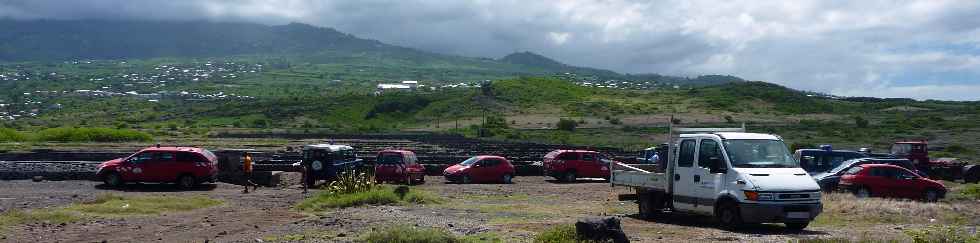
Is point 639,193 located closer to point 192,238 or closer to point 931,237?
point 931,237

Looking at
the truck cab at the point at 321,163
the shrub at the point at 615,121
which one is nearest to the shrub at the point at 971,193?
the truck cab at the point at 321,163

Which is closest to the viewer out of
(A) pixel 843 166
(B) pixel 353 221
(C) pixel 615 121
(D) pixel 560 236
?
(D) pixel 560 236

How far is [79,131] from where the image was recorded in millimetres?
81750

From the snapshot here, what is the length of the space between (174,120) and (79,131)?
47.4m

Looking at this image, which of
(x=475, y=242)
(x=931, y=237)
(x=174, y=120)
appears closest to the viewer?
(x=931, y=237)

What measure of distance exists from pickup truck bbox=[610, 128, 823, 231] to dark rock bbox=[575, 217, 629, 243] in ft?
12.5

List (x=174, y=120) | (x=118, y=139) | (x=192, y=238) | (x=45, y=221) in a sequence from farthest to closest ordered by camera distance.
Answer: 1. (x=174, y=120)
2. (x=118, y=139)
3. (x=45, y=221)
4. (x=192, y=238)

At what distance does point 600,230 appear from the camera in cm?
1245

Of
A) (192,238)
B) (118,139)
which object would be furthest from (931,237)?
(118,139)

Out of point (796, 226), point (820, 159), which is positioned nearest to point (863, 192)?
point (820, 159)

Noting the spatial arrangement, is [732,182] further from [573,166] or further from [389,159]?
[573,166]

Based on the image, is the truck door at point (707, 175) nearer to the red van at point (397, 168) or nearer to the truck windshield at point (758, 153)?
the truck windshield at point (758, 153)

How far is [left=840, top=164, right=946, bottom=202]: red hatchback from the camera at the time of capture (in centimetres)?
2598

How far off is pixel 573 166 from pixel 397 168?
25.6ft
